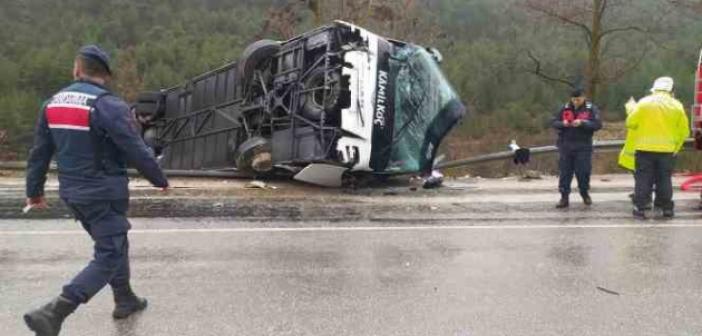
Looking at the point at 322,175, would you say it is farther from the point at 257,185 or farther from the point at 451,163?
the point at 451,163

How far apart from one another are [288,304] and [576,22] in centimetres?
1883

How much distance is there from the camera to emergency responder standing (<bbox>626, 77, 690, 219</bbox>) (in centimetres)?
803

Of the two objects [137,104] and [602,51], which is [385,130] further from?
[602,51]

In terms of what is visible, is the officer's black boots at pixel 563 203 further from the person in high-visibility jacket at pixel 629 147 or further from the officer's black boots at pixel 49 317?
the officer's black boots at pixel 49 317

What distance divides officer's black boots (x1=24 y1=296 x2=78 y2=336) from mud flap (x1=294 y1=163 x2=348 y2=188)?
20.5 ft

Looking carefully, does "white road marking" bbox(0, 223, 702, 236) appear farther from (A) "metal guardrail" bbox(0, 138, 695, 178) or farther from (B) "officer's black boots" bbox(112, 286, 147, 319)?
(A) "metal guardrail" bbox(0, 138, 695, 178)

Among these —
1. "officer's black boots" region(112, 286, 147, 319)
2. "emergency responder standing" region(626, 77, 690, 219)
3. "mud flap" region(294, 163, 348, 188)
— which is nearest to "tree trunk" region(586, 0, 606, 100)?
"mud flap" region(294, 163, 348, 188)

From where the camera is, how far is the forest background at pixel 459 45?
21.8 m

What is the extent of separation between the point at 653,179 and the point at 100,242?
604 centimetres

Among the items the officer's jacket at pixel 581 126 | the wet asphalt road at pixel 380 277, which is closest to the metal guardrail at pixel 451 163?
the officer's jacket at pixel 581 126

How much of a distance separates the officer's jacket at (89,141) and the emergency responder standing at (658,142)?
5.66 m

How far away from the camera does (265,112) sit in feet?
36.1

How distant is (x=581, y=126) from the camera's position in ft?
28.9

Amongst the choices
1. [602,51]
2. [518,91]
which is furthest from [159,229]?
[518,91]
